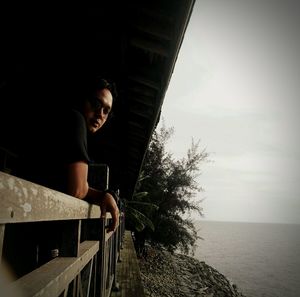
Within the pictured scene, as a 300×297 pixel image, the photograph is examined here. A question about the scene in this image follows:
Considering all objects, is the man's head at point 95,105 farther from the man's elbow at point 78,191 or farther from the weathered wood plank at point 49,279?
the weathered wood plank at point 49,279

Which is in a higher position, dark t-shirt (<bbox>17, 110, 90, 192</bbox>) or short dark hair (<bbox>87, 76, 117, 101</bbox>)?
short dark hair (<bbox>87, 76, 117, 101</bbox>)

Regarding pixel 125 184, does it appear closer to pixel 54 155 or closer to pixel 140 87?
pixel 140 87

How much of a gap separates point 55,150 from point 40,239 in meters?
0.46

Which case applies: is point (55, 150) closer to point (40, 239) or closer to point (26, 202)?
point (40, 239)

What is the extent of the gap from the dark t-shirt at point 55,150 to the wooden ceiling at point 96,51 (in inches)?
11.9

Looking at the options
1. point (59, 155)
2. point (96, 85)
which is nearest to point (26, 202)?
point (59, 155)

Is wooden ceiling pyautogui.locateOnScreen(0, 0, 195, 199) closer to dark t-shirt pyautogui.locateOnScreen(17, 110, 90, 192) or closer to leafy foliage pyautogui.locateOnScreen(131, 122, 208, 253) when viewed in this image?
dark t-shirt pyautogui.locateOnScreen(17, 110, 90, 192)

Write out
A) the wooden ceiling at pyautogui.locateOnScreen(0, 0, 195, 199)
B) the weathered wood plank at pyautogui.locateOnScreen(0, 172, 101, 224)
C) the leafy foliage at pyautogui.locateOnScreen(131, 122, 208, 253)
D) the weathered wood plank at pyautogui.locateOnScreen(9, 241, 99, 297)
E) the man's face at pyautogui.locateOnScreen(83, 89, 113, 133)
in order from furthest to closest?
1. the leafy foliage at pyautogui.locateOnScreen(131, 122, 208, 253)
2. the wooden ceiling at pyautogui.locateOnScreen(0, 0, 195, 199)
3. the man's face at pyautogui.locateOnScreen(83, 89, 113, 133)
4. the weathered wood plank at pyautogui.locateOnScreen(9, 241, 99, 297)
5. the weathered wood plank at pyautogui.locateOnScreen(0, 172, 101, 224)

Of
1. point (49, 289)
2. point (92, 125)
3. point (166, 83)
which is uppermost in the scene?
point (166, 83)

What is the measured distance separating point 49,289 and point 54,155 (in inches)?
29.1

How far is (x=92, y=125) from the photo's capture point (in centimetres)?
216

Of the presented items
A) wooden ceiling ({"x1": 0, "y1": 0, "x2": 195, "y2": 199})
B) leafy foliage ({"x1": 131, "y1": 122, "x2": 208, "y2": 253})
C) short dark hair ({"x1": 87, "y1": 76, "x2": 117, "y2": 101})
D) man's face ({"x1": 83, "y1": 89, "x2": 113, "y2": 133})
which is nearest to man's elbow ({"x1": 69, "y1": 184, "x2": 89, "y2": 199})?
wooden ceiling ({"x1": 0, "y1": 0, "x2": 195, "y2": 199})

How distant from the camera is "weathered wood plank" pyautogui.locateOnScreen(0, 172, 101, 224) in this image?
562 mm

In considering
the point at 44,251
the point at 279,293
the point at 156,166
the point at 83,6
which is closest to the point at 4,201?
the point at 44,251
